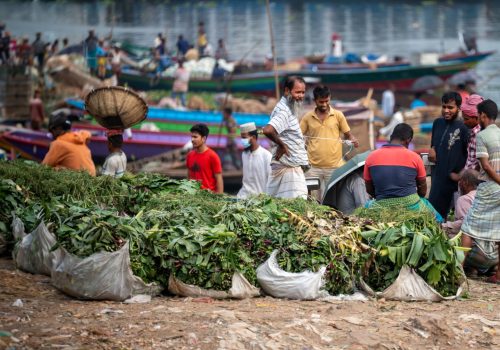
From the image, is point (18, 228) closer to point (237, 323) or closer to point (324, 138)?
point (237, 323)

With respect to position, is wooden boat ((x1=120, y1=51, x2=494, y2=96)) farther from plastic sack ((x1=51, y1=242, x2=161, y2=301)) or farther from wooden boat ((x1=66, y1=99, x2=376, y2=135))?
plastic sack ((x1=51, y1=242, x2=161, y2=301))

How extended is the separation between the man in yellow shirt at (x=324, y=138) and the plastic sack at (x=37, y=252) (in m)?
2.91

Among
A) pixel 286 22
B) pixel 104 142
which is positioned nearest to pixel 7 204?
pixel 104 142

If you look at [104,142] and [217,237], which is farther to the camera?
[104,142]

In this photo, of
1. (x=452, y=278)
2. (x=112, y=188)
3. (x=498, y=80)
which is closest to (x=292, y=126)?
(x=112, y=188)

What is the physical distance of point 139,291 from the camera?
662 centimetres

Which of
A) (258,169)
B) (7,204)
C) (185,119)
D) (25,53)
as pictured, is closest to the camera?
(7,204)

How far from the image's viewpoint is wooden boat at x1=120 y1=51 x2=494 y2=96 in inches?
1054

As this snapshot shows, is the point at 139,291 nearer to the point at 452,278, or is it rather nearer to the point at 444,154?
the point at 452,278

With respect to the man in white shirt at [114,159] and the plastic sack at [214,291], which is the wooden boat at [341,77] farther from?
the plastic sack at [214,291]

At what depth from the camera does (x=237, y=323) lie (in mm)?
6004

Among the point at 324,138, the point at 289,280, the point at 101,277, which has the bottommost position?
the point at 289,280

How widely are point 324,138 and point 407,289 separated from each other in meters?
2.68

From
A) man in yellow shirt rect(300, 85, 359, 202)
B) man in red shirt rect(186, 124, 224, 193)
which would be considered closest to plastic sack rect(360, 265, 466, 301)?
man in yellow shirt rect(300, 85, 359, 202)
